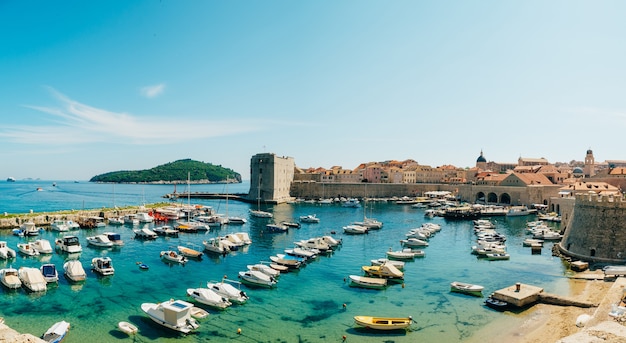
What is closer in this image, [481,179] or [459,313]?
[459,313]

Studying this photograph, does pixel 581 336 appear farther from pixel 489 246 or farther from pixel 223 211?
pixel 223 211

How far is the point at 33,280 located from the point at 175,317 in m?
11.5

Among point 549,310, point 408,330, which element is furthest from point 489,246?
point 408,330

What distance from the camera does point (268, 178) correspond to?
95938mm

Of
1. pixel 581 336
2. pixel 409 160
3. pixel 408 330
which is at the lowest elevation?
pixel 408 330

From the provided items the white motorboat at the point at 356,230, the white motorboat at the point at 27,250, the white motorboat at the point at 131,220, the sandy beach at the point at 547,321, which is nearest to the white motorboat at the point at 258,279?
the sandy beach at the point at 547,321

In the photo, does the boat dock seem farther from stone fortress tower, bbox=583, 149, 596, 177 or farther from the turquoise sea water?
stone fortress tower, bbox=583, 149, 596, 177

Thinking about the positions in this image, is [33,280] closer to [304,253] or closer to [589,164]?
[304,253]

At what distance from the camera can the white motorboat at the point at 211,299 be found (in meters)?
21.8

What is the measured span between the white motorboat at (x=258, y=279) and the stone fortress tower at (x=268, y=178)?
66.5 meters

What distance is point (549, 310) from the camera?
71.3 ft

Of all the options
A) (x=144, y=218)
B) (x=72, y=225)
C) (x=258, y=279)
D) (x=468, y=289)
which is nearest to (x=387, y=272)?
(x=468, y=289)

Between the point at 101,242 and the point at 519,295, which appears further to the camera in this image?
the point at 101,242

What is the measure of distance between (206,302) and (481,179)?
8728 centimetres
